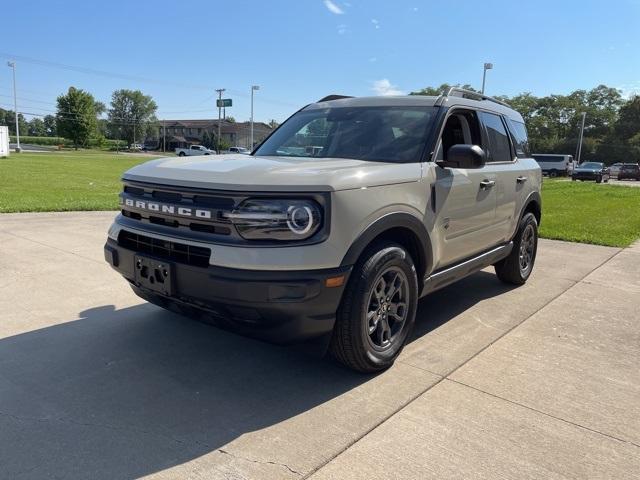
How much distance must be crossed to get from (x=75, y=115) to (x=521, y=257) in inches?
3705

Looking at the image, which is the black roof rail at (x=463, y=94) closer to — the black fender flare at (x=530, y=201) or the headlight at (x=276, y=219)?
the black fender flare at (x=530, y=201)

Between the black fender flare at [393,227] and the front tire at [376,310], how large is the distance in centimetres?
14

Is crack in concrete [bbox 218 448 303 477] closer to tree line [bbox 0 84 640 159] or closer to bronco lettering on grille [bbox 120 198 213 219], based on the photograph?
bronco lettering on grille [bbox 120 198 213 219]

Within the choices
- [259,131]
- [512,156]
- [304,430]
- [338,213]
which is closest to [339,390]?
[304,430]

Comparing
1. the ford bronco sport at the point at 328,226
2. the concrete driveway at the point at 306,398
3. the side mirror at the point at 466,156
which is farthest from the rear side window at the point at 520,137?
the side mirror at the point at 466,156

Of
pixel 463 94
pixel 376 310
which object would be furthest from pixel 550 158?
pixel 376 310

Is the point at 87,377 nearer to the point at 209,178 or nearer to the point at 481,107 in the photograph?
the point at 209,178

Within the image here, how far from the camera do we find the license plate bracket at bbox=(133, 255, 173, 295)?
118 inches

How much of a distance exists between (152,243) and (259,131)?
11471 centimetres

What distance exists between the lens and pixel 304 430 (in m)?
2.70

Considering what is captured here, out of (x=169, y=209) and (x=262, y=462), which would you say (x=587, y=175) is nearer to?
(x=169, y=209)

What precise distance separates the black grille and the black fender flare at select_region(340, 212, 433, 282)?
82 cm

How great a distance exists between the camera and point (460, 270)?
4.21 meters

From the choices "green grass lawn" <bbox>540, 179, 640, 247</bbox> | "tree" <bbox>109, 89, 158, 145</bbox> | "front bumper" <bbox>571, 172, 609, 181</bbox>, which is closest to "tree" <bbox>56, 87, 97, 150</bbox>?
"tree" <bbox>109, 89, 158, 145</bbox>
